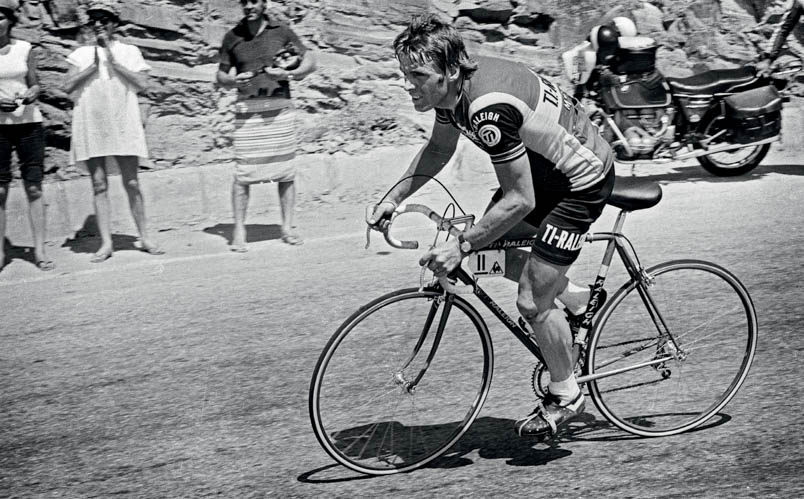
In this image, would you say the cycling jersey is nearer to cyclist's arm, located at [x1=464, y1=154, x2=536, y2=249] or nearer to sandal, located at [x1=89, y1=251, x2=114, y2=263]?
cyclist's arm, located at [x1=464, y1=154, x2=536, y2=249]

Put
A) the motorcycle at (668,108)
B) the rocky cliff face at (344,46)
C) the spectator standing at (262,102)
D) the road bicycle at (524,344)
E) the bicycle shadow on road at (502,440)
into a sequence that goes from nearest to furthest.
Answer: the road bicycle at (524,344) < the bicycle shadow on road at (502,440) < the spectator standing at (262,102) < the motorcycle at (668,108) < the rocky cliff face at (344,46)

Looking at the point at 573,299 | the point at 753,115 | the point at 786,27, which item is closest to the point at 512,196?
the point at 573,299

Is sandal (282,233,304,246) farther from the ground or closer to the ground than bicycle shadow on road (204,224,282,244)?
farther from the ground

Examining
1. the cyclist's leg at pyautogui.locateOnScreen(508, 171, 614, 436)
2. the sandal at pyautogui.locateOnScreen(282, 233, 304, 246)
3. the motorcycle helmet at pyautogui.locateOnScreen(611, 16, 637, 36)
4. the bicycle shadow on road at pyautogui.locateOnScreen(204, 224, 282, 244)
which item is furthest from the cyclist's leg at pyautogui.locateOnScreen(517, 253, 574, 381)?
the motorcycle helmet at pyautogui.locateOnScreen(611, 16, 637, 36)

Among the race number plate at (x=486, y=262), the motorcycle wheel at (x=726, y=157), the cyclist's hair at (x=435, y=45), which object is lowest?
the motorcycle wheel at (x=726, y=157)

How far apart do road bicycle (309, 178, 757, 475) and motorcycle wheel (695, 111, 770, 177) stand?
5694mm

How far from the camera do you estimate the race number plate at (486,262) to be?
14.1ft

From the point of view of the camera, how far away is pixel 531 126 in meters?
4.08

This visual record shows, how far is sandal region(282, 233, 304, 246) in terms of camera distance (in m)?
8.69

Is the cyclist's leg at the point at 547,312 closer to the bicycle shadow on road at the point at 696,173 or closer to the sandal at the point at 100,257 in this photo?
the sandal at the point at 100,257

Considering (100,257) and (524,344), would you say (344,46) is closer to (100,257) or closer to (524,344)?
(100,257)

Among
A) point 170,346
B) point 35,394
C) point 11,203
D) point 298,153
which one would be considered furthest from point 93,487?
point 298,153

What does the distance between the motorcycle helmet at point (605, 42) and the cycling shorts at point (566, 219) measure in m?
6.06

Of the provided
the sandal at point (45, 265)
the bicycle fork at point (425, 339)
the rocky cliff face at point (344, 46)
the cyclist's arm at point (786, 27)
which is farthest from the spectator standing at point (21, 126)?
the cyclist's arm at point (786, 27)
